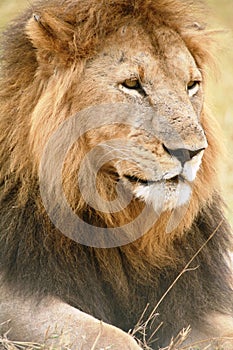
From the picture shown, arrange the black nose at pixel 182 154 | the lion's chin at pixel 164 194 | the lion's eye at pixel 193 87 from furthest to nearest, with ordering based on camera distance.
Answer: the lion's eye at pixel 193 87
the lion's chin at pixel 164 194
the black nose at pixel 182 154

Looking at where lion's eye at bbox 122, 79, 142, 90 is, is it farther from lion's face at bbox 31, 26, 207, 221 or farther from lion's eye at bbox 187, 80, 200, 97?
lion's eye at bbox 187, 80, 200, 97

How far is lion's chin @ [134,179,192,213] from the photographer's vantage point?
453 centimetres

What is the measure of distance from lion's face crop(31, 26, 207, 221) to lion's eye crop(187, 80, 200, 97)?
0.22ft

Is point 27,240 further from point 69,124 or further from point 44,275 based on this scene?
point 69,124

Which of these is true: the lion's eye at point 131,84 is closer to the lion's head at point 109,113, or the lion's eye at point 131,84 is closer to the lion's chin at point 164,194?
the lion's head at point 109,113

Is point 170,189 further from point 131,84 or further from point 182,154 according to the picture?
point 131,84

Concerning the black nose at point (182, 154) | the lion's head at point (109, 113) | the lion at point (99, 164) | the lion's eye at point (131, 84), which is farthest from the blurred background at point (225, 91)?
the black nose at point (182, 154)

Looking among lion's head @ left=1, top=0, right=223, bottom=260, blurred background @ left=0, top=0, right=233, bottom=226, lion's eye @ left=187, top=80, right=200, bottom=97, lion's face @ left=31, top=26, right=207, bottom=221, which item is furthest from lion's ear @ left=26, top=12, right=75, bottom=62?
blurred background @ left=0, top=0, right=233, bottom=226

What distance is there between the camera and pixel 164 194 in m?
4.54

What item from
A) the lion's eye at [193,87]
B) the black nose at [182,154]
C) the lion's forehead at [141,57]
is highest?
the lion's forehead at [141,57]

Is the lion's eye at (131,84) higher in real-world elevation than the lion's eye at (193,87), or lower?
higher

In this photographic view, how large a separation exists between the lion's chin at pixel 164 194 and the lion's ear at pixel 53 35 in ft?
2.60

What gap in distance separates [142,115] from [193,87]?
16.1 inches

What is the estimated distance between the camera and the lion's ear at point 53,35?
15.5 feet
